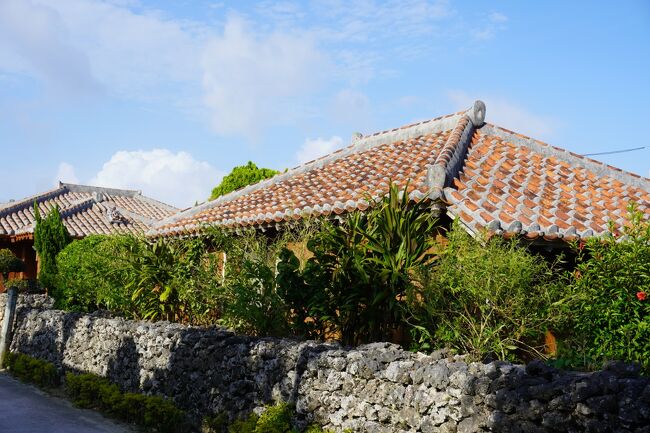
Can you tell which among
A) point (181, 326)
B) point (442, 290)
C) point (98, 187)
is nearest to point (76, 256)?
point (181, 326)

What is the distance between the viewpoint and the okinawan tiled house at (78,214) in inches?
1165

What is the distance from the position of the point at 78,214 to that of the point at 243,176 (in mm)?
9557

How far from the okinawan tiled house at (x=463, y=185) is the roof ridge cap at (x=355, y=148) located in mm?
27

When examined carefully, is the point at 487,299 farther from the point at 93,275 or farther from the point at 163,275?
the point at 93,275

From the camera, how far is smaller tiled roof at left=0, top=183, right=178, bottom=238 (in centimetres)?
2978

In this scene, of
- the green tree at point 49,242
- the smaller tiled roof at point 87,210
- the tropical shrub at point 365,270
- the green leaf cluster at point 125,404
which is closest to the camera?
the tropical shrub at point 365,270

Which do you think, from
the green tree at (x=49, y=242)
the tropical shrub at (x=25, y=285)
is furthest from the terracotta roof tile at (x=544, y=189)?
the tropical shrub at (x=25, y=285)

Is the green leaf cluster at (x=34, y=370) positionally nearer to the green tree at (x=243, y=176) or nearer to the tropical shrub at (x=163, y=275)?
the tropical shrub at (x=163, y=275)

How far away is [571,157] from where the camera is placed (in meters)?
14.5

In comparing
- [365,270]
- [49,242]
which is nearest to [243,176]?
[49,242]

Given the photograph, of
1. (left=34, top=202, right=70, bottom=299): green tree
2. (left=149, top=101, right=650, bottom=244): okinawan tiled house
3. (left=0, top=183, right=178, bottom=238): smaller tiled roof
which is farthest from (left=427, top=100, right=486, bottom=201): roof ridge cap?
(left=0, top=183, right=178, bottom=238): smaller tiled roof

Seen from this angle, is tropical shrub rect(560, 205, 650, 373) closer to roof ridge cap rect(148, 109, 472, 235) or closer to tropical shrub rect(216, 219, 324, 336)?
tropical shrub rect(216, 219, 324, 336)

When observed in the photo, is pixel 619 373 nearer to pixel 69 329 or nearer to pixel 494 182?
pixel 494 182

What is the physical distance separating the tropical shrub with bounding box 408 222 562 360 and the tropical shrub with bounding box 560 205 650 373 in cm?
31
